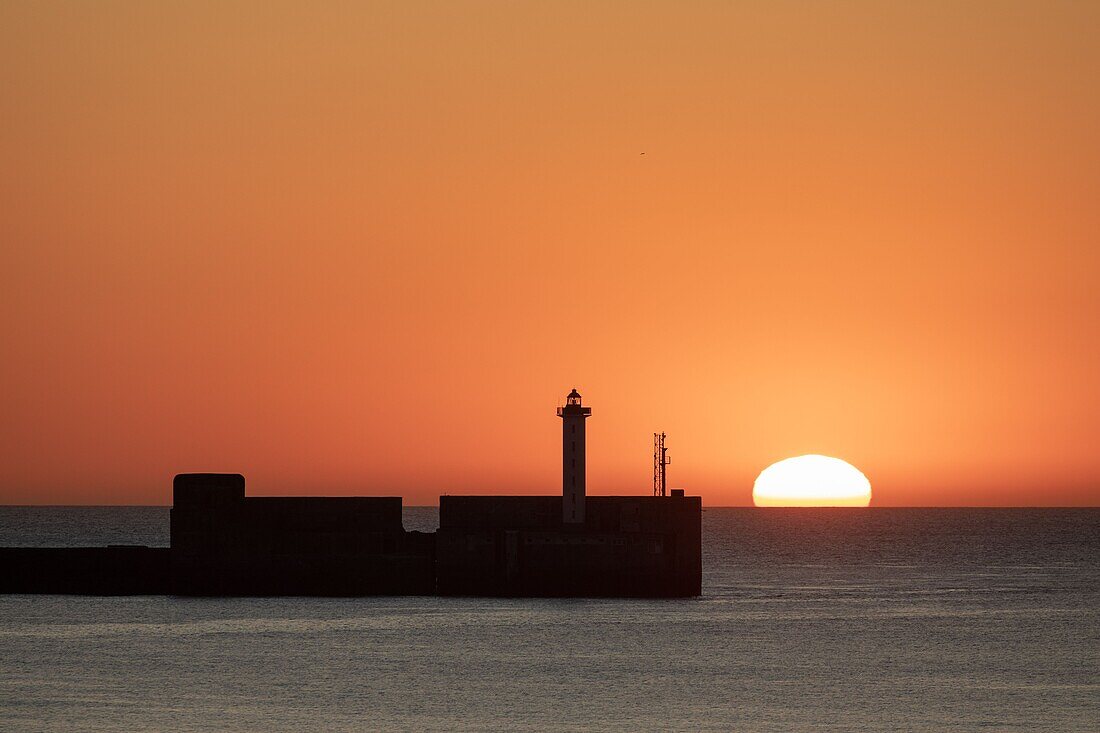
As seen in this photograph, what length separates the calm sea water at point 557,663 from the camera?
5394 centimetres

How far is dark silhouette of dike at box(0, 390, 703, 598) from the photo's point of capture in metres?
93.0

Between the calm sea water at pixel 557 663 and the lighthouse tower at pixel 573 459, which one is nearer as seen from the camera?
the calm sea water at pixel 557 663

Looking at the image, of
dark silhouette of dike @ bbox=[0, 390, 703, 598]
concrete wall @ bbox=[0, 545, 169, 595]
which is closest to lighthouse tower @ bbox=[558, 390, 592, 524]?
dark silhouette of dike @ bbox=[0, 390, 703, 598]

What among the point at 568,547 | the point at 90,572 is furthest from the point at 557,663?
the point at 90,572

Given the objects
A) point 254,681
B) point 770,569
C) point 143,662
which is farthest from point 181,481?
point 770,569

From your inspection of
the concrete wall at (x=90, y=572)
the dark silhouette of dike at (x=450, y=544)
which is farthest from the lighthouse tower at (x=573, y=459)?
the concrete wall at (x=90, y=572)

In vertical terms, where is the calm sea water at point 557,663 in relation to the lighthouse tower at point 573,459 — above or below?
below

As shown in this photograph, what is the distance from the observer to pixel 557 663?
6838 centimetres

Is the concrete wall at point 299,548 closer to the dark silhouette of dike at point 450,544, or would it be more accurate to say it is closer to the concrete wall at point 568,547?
the dark silhouette of dike at point 450,544

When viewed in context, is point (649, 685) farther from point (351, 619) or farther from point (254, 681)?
point (351, 619)

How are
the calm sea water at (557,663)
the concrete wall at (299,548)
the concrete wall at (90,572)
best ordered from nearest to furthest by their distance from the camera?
the calm sea water at (557,663), the concrete wall at (299,548), the concrete wall at (90,572)

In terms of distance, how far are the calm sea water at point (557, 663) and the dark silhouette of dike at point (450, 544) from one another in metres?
1.48

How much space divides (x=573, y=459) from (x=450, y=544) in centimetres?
882

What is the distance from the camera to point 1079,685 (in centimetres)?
6294
